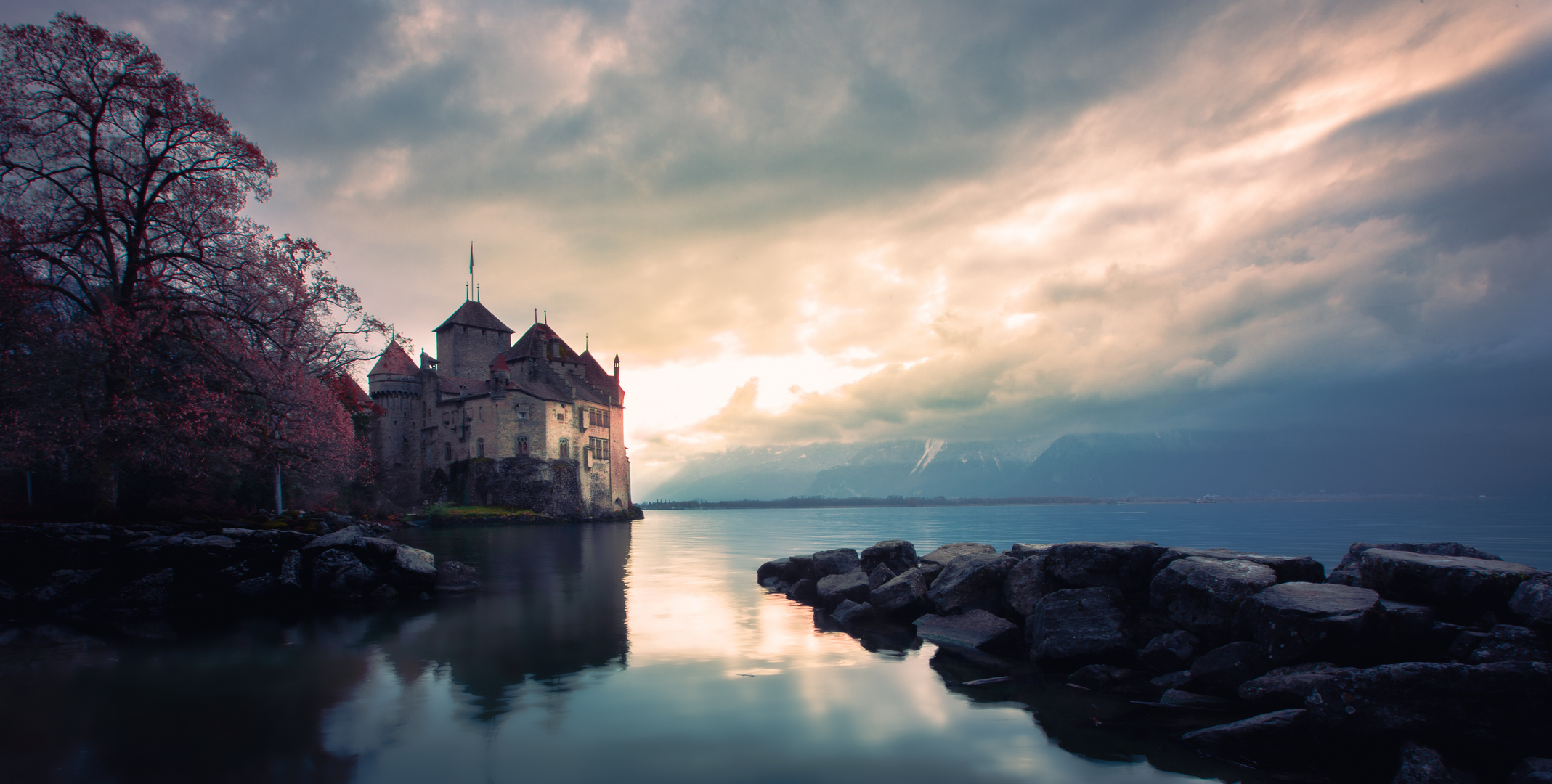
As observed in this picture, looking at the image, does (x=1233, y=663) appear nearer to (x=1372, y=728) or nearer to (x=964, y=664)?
(x=1372, y=728)

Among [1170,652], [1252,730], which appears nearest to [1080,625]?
[1170,652]

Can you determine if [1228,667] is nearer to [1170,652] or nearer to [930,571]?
[1170,652]

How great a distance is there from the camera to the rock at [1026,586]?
14.4 m

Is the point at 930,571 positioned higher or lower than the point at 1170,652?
higher

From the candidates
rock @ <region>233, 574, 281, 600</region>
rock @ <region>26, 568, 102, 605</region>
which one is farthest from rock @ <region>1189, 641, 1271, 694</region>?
rock @ <region>26, 568, 102, 605</region>

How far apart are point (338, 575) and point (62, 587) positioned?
5998 millimetres

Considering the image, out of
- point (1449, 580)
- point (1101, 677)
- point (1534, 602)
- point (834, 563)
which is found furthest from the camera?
point (834, 563)

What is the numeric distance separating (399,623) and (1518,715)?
741 inches

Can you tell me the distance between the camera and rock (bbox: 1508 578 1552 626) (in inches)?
319

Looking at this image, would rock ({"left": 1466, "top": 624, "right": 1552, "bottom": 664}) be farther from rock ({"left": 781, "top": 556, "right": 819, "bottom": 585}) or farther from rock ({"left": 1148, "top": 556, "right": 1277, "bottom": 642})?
rock ({"left": 781, "top": 556, "right": 819, "bottom": 585})

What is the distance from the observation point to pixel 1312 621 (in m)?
8.99

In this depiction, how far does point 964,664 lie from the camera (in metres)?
12.5

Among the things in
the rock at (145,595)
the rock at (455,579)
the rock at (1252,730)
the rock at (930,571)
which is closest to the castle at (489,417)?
the rock at (455,579)

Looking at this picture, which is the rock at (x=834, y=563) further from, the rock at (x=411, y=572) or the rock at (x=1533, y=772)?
the rock at (x=1533, y=772)
